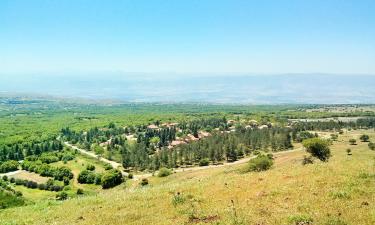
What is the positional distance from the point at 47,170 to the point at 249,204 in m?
137

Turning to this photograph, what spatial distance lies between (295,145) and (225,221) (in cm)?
14697

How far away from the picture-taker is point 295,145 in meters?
157

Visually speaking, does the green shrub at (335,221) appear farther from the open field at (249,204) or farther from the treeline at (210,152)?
the treeline at (210,152)

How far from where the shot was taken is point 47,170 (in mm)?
143375

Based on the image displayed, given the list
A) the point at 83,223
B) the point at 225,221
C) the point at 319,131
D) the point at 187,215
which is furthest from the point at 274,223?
the point at 319,131

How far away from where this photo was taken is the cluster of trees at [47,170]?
445 ft

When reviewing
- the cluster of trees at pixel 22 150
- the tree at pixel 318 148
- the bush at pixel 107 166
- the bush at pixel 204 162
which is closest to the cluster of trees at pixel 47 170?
the bush at pixel 107 166

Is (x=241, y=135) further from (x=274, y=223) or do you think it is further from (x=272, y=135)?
(x=274, y=223)

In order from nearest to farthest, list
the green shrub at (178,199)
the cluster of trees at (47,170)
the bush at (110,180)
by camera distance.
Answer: the green shrub at (178,199), the bush at (110,180), the cluster of trees at (47,170)

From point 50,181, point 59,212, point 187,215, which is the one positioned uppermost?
point 187,215

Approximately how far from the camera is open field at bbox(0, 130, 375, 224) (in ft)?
53.7

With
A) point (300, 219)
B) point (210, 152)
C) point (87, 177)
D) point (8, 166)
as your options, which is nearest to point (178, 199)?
point (300, 219)

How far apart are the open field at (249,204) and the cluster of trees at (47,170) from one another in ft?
374

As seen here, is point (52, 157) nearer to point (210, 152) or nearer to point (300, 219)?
point (210, 152)
